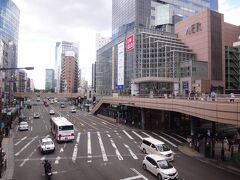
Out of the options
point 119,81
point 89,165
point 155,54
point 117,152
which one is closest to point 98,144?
point 117,152

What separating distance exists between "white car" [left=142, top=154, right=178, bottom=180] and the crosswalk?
603 centimetres

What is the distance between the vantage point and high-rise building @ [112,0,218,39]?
119562 millimetres

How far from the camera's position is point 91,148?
121ft

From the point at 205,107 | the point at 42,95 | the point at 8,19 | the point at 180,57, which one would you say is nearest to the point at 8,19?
the point at 8,19

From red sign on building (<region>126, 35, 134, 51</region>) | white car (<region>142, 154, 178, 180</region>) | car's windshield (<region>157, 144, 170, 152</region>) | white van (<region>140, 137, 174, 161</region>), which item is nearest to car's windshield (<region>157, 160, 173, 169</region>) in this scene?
white car (<region>142, 154, 178, 180</region>)

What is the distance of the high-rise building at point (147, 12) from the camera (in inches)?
4707

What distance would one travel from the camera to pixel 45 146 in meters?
33.5

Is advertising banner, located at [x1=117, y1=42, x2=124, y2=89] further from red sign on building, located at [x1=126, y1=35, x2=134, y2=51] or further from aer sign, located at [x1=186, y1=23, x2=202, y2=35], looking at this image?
aer sign, located at [x1=186, y1=23, x2=202, y2=35]

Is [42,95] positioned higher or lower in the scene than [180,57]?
lower

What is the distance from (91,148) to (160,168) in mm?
15372

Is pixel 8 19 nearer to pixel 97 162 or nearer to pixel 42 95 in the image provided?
pixel 42 95

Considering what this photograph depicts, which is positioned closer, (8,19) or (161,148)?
(161,148)

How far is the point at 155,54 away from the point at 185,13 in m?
55.3

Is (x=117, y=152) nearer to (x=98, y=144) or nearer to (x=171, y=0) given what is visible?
(x=98, y=144)
